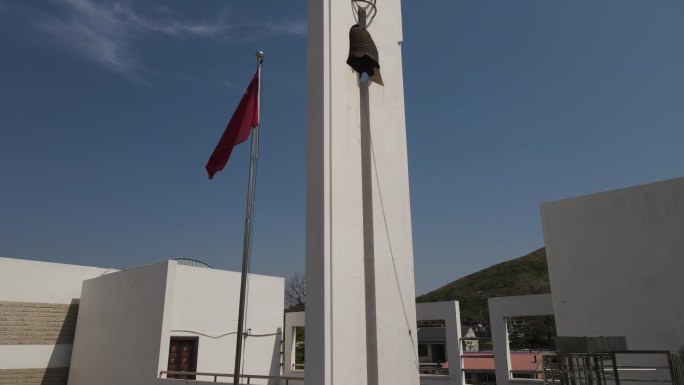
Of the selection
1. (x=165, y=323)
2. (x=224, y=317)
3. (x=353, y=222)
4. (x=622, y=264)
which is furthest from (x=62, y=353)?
(x=622, y=264)

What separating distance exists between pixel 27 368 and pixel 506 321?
13684 mm

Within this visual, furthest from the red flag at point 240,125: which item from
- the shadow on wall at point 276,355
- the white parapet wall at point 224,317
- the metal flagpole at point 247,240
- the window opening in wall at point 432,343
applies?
the window opening in wall at point 432,343

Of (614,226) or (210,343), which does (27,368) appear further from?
(614,226)

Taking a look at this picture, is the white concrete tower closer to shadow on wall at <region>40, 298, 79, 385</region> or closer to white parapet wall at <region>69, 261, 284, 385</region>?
white parapet wall at <region>69, 261, 284, 385</region>

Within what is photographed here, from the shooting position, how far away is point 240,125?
6832 mm

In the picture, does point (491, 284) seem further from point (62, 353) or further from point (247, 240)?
point (247, 240)

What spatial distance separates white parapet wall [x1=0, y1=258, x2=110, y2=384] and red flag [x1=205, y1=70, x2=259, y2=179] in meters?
11.0

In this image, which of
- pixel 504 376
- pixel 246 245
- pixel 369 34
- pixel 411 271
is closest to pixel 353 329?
pixel 411 271

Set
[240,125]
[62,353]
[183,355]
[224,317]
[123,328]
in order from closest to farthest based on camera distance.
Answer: [240,125], [123,328], [183,355], [224,317], [62,353]

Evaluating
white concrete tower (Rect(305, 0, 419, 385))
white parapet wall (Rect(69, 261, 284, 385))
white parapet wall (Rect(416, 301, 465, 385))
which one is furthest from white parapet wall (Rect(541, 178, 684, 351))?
white parapet wall (Rect(69, 261, 284, 385))

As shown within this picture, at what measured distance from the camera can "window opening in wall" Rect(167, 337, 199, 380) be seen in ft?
40.1

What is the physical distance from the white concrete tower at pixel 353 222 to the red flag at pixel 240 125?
3.69ft

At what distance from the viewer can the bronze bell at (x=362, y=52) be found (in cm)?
605

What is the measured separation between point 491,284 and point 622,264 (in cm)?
6123
